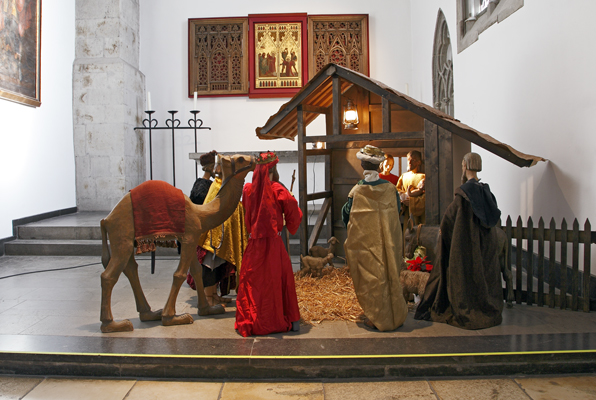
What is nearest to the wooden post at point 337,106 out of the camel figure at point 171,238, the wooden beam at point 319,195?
the wooden beam at point 319,195

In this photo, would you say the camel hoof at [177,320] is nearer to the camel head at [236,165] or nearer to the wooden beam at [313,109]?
the camel head at [236,165]

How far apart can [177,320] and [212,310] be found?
0.44 metres

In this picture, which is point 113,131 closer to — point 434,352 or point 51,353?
Result: point 51,353

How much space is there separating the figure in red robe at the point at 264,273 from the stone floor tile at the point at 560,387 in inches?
78.8

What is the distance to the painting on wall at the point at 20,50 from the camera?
8.27 meters

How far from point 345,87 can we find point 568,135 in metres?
3.15

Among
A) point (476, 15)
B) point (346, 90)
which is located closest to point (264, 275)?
point (346, 90)

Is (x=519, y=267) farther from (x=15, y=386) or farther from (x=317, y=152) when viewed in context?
(x=15, y=386)

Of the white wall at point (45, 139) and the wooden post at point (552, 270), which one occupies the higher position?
the white wall at point (45, 139)

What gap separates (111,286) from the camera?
15.0ft

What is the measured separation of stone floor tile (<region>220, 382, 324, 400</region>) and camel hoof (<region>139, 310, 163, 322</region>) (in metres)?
1.37

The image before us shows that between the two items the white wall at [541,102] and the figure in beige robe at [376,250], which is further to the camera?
the white wall at [541,102]

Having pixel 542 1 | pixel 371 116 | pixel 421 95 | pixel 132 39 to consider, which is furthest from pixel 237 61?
pixel 542 1

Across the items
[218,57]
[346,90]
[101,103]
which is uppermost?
[218,57]
